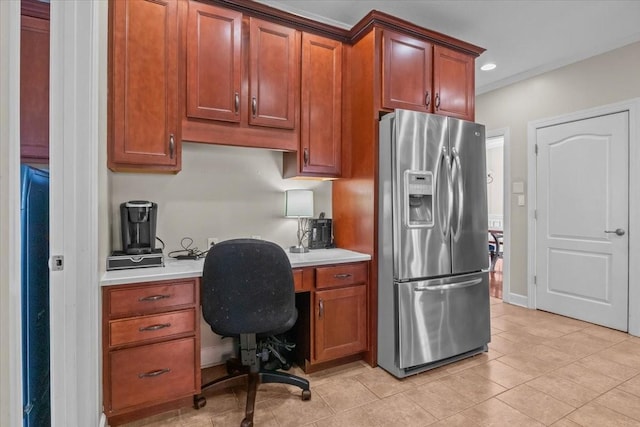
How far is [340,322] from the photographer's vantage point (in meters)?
2.41

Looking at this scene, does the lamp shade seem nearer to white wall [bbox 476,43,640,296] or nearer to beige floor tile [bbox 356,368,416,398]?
beige floor tile [bbox 356,368,416,398]

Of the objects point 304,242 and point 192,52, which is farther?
point 304,242

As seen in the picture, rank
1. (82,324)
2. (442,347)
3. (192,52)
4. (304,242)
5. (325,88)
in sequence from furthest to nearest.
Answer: (304,242) < (325,88) < (442,347) < (192,52) < (82,324)

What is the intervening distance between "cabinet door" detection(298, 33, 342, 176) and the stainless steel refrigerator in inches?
16.4

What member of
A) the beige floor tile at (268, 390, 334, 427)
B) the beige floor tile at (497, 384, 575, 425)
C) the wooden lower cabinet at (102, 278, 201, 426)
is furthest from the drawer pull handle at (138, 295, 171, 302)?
the beige floor tile at (497, 384, 575, 425)

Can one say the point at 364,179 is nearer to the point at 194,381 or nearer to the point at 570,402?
the point at 194,381

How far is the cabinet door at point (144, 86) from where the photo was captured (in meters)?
1.94

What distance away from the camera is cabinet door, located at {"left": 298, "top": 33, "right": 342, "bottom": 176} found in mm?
2535

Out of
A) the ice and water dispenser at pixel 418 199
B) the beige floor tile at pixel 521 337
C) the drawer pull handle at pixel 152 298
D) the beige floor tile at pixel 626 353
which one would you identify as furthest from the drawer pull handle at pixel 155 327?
the beige floor tile at pixel 626 353

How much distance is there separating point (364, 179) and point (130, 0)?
1872 millimetres

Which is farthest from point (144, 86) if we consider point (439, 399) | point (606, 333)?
point (606, 333)

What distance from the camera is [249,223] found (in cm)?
264

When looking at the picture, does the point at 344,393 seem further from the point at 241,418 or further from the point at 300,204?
the point at 300,204

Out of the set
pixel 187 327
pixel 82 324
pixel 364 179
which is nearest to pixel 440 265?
pixel 364 179
